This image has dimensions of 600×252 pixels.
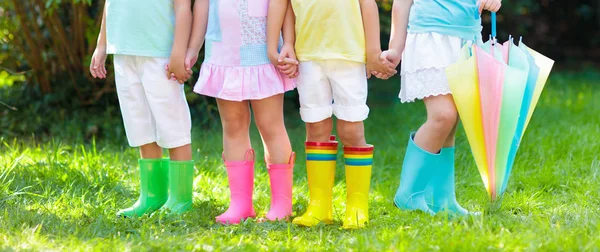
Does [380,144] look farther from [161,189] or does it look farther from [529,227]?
[529,227]

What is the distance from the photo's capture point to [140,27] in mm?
3225

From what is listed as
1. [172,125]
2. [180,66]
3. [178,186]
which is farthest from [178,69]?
[178,186]

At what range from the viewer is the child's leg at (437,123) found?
311 cm

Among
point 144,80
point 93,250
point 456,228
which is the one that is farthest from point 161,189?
point 456,228

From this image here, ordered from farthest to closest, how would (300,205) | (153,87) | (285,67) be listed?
(300,205)
(153,87)
(285,67)

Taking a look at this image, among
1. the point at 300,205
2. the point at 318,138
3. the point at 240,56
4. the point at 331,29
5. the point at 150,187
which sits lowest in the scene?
the point at 300,205

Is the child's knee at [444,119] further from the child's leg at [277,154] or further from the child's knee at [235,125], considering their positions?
the child's knee at [235,125]

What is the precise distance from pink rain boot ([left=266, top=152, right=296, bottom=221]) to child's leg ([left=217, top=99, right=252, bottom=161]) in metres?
0.15

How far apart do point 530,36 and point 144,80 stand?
8224mm

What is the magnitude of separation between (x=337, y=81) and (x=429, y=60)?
39cm

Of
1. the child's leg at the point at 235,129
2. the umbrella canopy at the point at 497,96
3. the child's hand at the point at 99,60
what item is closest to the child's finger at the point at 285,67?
the child's leg at the point at 235,129

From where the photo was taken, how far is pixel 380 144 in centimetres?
513

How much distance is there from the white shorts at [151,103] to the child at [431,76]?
3.06 ft

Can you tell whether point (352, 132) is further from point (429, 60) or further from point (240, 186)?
point (240, 186)
